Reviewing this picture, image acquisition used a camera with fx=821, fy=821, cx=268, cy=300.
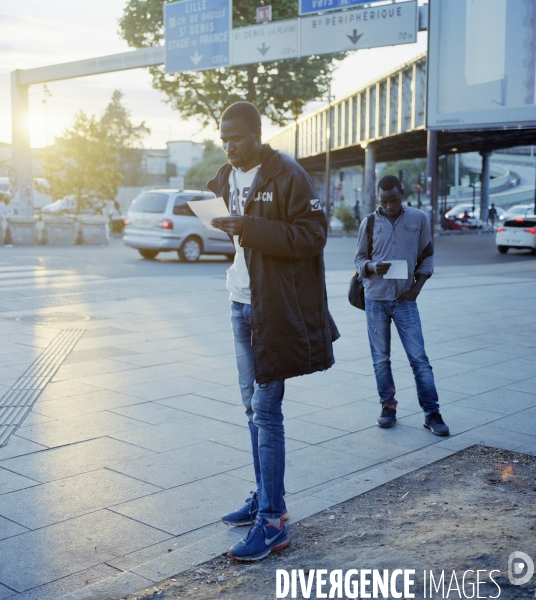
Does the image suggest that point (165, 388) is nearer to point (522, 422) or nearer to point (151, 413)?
point (151, 413)

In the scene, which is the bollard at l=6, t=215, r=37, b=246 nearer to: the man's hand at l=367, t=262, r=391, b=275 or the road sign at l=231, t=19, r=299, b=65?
the road sign at l=231, t=19, r=299, b=65

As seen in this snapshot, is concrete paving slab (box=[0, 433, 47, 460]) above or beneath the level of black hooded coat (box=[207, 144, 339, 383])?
beneath

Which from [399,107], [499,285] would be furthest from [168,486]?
[399,107]

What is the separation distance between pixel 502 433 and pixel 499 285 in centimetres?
1135

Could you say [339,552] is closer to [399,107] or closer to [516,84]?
[516,84]

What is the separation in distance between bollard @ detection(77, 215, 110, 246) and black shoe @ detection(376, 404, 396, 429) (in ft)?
75.2

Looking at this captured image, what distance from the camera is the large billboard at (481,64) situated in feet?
41.0

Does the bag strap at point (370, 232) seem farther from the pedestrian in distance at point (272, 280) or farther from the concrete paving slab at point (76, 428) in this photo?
the pedestrian in distance at point (272, 280)

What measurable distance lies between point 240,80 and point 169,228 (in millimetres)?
20342

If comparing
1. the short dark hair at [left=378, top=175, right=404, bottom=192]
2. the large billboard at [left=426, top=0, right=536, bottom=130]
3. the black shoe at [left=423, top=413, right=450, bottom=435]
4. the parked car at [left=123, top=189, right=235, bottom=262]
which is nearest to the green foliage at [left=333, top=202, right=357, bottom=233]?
the parked car at [left=123, top=189, right=235, bottom=262]

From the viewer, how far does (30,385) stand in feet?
22.2

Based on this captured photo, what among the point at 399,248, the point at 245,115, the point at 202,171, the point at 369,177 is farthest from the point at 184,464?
the point at 202,171

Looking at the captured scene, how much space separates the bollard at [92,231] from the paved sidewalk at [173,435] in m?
16.9

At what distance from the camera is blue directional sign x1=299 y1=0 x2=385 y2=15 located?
1878cm
